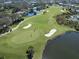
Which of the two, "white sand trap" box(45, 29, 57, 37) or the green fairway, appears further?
"white sand trap" box(45, 29, 57, 37)

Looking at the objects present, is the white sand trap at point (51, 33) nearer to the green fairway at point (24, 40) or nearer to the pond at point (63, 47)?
the green fairway at point (24, 40)

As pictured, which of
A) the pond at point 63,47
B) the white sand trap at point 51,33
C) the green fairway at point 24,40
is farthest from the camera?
the white sand trap at point 51,33

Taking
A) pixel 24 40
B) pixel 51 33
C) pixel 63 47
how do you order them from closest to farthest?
pixel 63 47 → pixel 24 40 → pixel 51 33

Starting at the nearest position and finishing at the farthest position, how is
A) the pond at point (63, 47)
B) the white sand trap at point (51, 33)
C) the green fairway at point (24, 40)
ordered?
1. the green fairway at point (24, 40)
2. the pond at point (63, 47)
3. the white sand trap at point (51, 33)

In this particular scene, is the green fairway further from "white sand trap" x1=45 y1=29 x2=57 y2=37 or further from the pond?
the pond

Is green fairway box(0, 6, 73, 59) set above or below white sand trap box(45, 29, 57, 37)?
above

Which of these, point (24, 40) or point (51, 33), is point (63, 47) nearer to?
point (24, 40)

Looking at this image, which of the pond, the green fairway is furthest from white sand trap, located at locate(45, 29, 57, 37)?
the pond

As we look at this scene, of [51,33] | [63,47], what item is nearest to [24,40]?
[63,47]

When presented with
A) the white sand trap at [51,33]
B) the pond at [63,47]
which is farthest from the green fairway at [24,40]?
the pond at [63,47]
